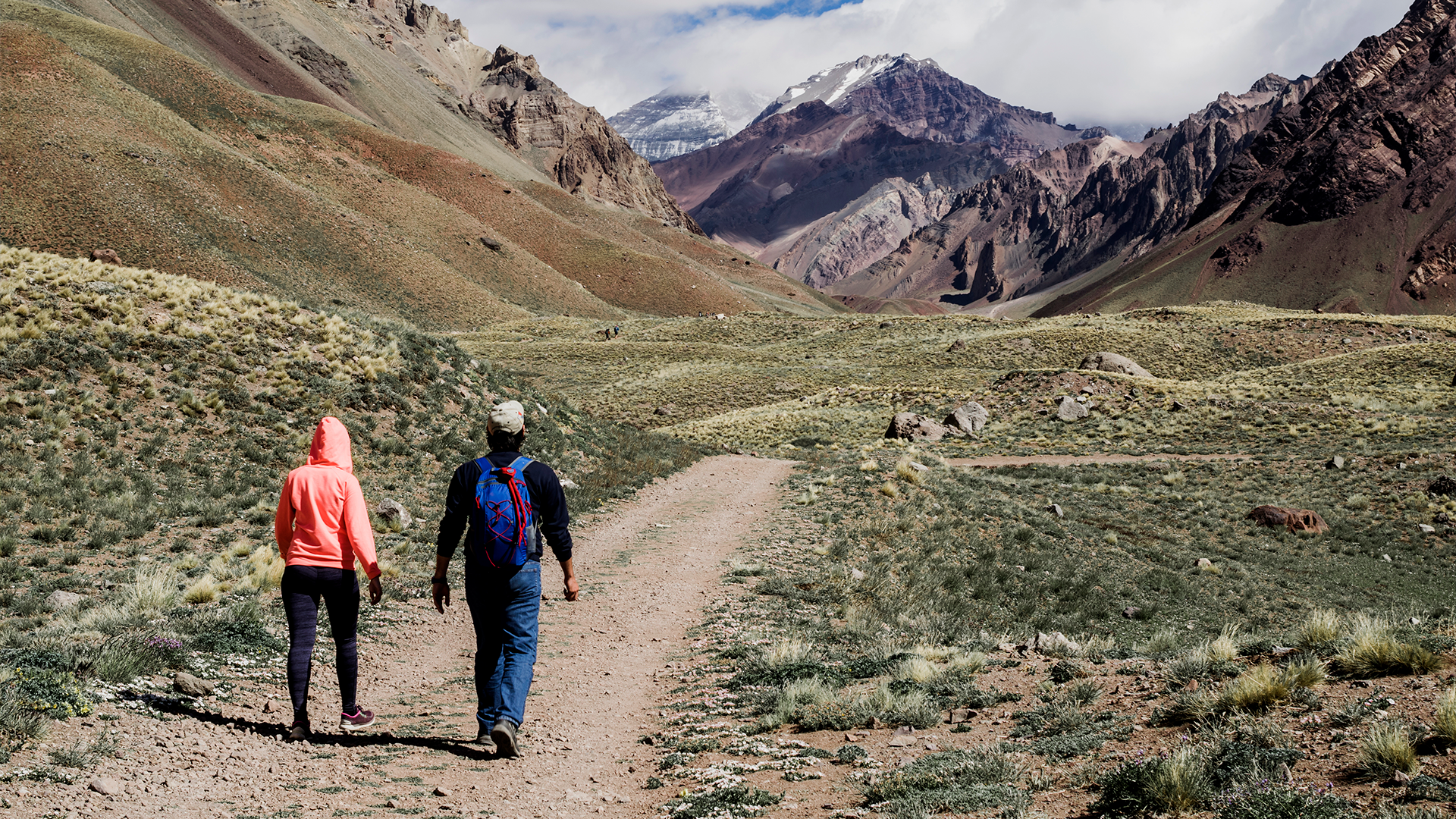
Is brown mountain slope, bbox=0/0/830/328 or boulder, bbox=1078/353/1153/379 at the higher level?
brown mountain slope, bbox=0/0/830/328

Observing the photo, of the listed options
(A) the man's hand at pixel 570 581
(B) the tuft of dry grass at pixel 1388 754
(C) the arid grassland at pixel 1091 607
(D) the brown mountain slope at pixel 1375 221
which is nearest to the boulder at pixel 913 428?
(C) the arid grassland at pixel 1091 607

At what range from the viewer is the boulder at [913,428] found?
37.0 meters

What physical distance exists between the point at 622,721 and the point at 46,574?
7924mm

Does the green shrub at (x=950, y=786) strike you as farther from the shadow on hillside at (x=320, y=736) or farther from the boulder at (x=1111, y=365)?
the boulder at (x=1111, y=365)

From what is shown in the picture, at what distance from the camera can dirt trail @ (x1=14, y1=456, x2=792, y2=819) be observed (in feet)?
16.9

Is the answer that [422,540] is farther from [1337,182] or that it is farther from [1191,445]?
[1337,182]

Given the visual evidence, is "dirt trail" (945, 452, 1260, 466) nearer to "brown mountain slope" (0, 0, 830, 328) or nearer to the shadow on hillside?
the shadow on hillside

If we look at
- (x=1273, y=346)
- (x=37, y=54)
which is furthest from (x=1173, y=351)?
(x=37, y=54)

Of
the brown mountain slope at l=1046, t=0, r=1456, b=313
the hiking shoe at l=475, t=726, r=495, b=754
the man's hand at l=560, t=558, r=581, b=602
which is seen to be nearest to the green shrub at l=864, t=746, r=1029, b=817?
the man's hand at l=560, t=558, r=581, b=602

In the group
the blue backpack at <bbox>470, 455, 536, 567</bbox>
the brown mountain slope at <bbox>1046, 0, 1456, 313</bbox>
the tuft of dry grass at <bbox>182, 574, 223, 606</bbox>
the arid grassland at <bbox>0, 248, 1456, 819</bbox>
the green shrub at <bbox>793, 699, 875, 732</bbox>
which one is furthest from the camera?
the brown mountain slope at <bbox>1046, 0, 1456, 313</bbox>

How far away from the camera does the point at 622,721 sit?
725 centimetres

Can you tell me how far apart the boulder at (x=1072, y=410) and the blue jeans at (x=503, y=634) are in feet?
121

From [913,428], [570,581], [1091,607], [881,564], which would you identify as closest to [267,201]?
[913,428]

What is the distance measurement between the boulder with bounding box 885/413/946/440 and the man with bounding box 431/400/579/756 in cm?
3206
